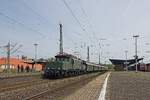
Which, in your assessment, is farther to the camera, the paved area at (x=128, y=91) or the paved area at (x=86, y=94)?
the paved area at (x=86, y=94)

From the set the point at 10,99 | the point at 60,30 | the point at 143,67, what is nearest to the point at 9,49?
the point at 60,30

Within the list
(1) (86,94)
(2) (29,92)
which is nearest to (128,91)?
(1) (86,94)

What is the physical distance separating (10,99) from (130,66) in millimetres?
171952

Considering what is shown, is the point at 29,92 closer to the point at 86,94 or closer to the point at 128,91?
the point at 86,94

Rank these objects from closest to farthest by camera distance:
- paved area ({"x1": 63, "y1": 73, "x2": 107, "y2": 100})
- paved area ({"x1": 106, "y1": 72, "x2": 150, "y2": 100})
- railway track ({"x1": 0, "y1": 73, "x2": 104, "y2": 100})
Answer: paved area ({"x1": 106, "y1": 72, "x2": 150, "y2": 100}) → paved area ({"x1": 63, "y1": 73, "x2": 107, "y2": 100}) → railway track ({"x1": 0, "y1": 73, "x2": 104, "y2": 100})

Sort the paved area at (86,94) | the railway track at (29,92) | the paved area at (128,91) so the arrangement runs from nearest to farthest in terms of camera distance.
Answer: the paved area at (128,91) → the paved area at (86,94) → the railway track at (29,92)

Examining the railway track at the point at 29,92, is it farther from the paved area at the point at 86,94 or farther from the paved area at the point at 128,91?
the paved area at the point at 128,91

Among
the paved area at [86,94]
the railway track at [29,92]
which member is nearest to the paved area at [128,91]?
the paved area at [86,94]

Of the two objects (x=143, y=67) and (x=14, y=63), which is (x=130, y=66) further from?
(x=14, y=63)

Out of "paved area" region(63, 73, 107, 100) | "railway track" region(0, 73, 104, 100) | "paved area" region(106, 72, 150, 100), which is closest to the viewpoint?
"paved area" region(106, 72, 150, 100)

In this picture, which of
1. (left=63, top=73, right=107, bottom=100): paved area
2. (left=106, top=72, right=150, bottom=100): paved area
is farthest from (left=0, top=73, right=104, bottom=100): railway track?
(left=106, top=72, right=150, bottom=100): paved area

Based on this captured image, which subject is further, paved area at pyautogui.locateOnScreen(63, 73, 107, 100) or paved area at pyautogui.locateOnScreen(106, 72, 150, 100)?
paved area at pyautogui.locateOnScreen(63, 73, 107, 100)

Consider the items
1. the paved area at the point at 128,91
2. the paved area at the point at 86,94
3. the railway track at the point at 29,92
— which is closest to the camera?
the paved area at the point at 128,91

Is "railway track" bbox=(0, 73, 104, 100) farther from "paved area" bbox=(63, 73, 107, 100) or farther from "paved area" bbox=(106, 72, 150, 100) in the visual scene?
"paved area" bbox=(106, 72, 150, 100)
